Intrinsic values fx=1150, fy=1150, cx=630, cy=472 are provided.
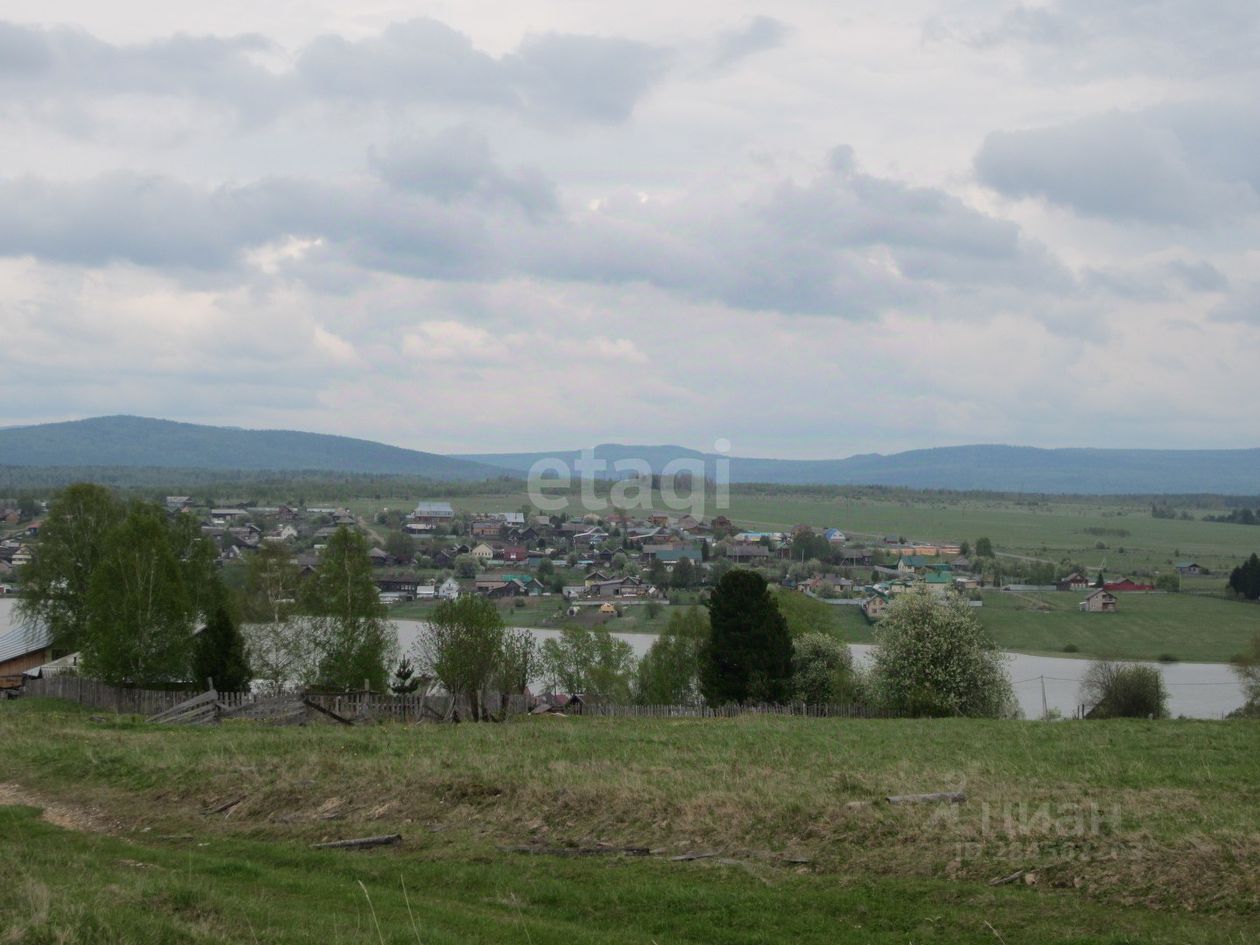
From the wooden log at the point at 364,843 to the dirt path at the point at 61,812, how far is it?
12.9 feet

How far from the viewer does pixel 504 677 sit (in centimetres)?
3766

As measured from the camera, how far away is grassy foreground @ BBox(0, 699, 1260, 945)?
10.9 m

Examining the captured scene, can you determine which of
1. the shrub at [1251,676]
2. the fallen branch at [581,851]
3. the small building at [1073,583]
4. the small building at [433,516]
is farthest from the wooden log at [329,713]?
the small building at [433,516]

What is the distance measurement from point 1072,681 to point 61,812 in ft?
213

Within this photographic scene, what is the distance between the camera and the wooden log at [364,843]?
572 inches

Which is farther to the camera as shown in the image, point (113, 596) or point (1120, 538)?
point (1120, 538)

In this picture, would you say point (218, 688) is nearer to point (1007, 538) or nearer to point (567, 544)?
point (567, 544)

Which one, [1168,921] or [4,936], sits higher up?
[4,936]

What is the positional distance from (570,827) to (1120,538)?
195589 mm

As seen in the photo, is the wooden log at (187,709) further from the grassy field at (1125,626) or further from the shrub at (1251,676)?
the grassy field at (1125,626)

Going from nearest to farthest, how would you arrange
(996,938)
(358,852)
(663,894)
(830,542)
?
(996,938), (663,894), (358,852), (830,542)

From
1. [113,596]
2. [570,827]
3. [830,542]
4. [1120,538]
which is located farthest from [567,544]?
[570,827]

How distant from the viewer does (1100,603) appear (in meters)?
104

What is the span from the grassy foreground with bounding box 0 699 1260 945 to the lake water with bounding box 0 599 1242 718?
127ft
